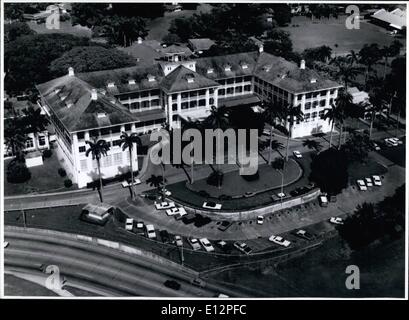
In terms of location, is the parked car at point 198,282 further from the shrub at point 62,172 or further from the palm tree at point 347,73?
the palm tree at point 347,73

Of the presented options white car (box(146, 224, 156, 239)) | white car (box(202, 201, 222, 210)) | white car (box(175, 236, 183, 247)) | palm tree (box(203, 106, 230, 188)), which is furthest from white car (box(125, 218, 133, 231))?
palm tree (box(203, 106, 230, 188))

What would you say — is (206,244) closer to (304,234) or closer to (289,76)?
(304,234)

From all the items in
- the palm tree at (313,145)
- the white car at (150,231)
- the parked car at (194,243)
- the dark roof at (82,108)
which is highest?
the dark roof at (82,108)

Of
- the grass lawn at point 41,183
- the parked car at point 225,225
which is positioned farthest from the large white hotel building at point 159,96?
the parked car at point 225,225

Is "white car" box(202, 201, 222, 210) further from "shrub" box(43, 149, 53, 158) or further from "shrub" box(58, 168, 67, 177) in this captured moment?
"shrub" box(43, 149, 53, 158)

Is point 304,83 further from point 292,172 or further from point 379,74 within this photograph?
point 379,74
